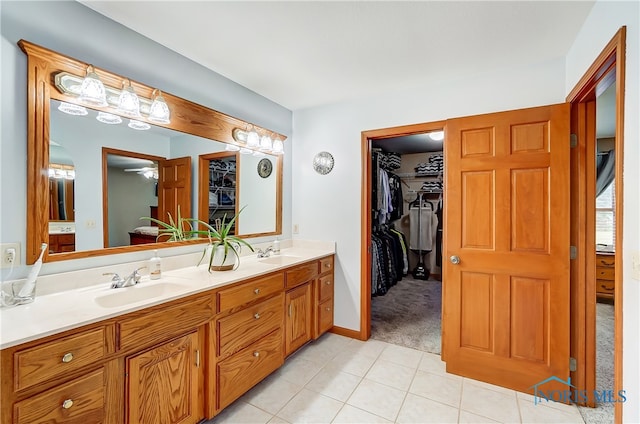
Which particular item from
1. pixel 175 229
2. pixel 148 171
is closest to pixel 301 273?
pixel 175 229

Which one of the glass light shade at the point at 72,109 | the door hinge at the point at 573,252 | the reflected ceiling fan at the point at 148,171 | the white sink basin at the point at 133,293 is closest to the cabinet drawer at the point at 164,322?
the white sink basin at the point at 133,293

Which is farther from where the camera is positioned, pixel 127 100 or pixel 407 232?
pixel 407 232

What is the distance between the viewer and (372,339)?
287cm

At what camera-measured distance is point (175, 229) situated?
2.12 meters

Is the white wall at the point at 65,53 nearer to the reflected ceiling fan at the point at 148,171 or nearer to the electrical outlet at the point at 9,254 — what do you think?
the electrical outlet at the point at 9,254

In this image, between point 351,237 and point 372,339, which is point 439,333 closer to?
point 372,339

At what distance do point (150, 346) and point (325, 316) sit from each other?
173 cm

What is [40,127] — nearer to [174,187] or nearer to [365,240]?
[174,187]

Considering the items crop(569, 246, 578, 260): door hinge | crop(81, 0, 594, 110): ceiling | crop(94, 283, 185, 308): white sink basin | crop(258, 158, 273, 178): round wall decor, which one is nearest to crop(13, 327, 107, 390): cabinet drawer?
crop(94, 283, 185, 308): white sink basin

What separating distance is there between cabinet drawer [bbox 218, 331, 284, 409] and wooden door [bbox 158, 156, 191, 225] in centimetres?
108

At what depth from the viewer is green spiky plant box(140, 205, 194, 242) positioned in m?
2.03

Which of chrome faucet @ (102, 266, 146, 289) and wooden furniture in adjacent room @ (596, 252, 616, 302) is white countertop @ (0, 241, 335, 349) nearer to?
chrome faucet @ (102, 266, 146, 289)

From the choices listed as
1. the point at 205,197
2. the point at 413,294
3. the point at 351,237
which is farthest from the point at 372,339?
the point at 205,197

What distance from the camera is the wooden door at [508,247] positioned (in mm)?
1959
